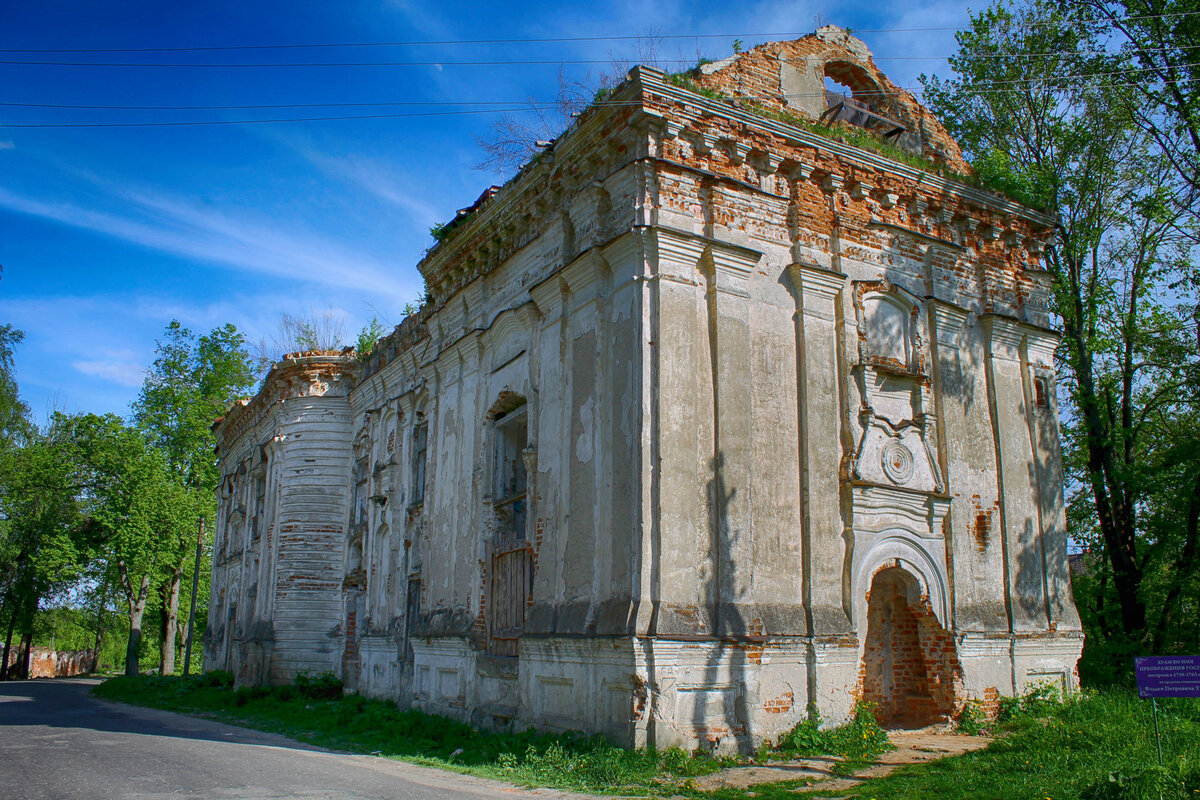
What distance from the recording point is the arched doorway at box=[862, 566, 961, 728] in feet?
35.0

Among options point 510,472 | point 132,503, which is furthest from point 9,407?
point 510,472

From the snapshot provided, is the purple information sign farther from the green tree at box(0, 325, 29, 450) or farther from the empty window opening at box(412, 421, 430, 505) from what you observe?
the green tree at box(0, 325, 29, 450)

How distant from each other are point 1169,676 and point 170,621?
3222cm

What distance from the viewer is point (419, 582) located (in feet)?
50.7

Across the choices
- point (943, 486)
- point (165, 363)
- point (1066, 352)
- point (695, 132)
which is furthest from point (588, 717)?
point (165, 363)

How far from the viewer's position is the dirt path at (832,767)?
780 cm

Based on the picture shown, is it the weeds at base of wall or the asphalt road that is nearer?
the asphalt road

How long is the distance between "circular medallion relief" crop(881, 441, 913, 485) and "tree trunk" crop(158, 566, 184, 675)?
26918 millimetres

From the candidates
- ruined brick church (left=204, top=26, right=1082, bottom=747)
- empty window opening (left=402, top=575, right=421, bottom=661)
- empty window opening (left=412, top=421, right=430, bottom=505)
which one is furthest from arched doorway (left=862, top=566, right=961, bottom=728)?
empty window opening (left=412, top=421, right=430, bottom=505)

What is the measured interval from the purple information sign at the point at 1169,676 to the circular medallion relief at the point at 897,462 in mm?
3936

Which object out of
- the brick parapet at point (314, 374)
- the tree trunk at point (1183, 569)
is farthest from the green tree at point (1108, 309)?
the brick parapet at point (314, 374)

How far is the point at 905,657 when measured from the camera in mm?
11023

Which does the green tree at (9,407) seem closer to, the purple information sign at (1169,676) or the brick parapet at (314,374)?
the brick parapet at (314,374)

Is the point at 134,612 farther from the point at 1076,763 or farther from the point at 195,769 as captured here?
the point at 1076,763
